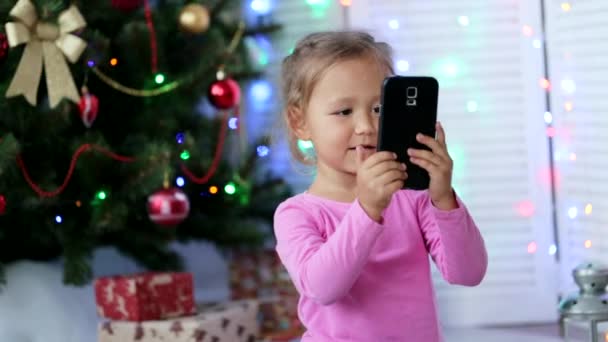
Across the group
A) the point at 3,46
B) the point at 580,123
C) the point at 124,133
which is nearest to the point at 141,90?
the point at 124,133

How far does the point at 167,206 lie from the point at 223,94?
32cm

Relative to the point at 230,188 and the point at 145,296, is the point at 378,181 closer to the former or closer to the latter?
the point at 145,296

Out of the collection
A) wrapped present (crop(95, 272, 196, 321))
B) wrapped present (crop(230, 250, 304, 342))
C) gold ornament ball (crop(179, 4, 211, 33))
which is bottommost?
wrapped present (crop(230, 250, 304, 342))

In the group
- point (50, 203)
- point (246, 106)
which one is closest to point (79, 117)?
point (50, 203)

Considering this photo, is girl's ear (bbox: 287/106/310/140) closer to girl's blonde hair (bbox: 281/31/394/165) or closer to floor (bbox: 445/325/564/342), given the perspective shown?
girl's blonde hair (bbox: 281/31/394/165)

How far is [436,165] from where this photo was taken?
1.15 meters

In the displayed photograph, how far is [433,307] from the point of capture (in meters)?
1.25

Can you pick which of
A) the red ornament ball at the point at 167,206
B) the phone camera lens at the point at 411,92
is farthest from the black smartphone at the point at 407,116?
the red ornament ball at the point at 167,206

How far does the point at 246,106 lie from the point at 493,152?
0.72 metres

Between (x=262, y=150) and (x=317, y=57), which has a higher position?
(x=317, y=57)

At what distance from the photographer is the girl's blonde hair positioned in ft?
4.15

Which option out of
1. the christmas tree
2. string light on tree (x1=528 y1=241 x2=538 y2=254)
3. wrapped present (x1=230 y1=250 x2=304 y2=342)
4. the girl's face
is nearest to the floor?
string light on tree (x1=528 y1=241 x2=538 y2=254)

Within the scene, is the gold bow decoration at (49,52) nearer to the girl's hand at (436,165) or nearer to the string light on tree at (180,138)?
the string light on tree at (180,138)

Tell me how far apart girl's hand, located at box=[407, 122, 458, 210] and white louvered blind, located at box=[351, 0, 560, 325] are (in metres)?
1.47
